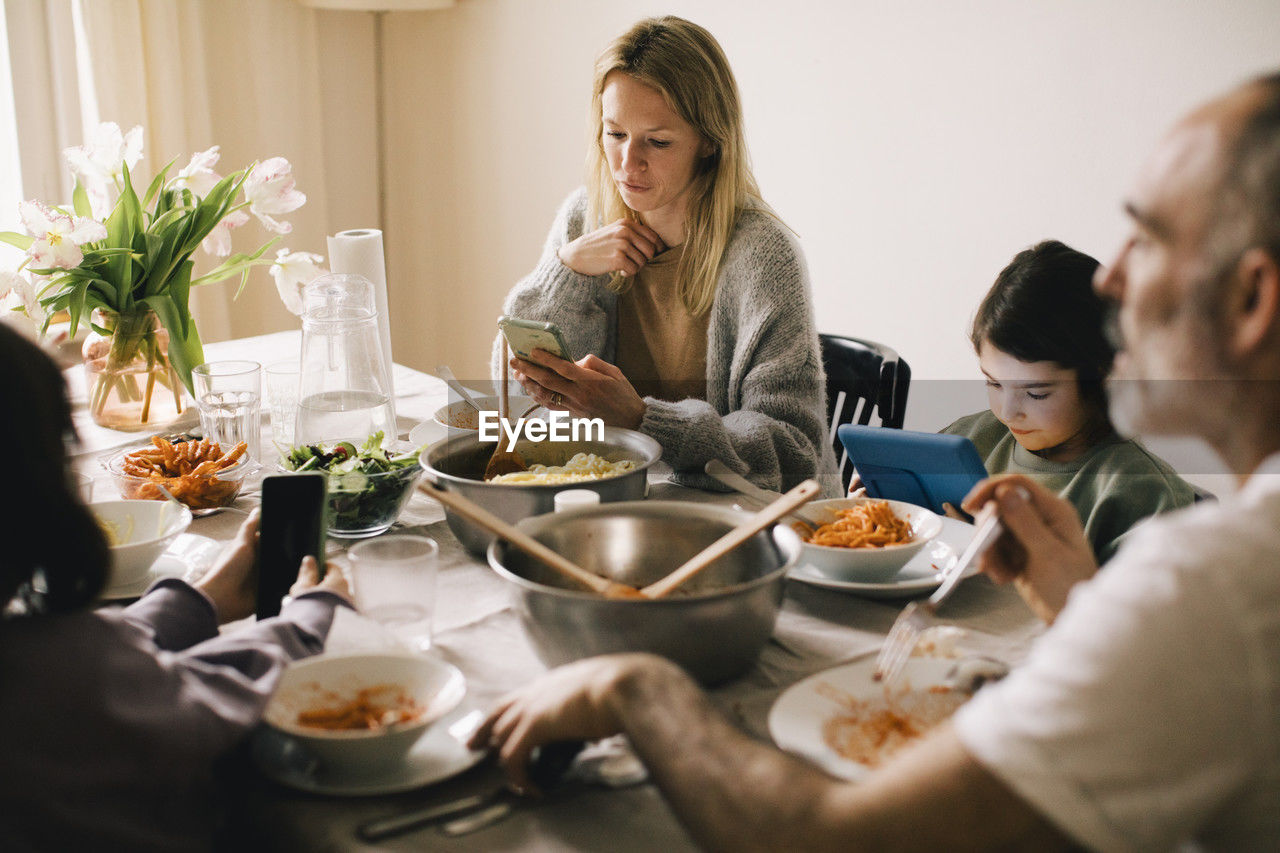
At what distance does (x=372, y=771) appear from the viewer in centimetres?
86

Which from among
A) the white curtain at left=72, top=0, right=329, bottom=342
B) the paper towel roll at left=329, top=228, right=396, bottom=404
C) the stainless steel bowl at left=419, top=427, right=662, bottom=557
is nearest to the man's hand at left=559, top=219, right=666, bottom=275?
the paper towel roll at left=329, top=228, right=396, bottom=404

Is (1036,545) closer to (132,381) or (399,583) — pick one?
(399,583)

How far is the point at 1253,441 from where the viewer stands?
75cm

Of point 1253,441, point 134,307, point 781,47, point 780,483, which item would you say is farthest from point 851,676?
point 781,47

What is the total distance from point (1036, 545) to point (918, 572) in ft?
0.72

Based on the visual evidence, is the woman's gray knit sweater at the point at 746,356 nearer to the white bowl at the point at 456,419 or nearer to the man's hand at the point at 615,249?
the man's hand at the point at 615,249

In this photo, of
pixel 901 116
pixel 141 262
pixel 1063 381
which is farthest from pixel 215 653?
pixel 901 116

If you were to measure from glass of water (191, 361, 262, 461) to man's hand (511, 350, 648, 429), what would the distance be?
16.7 inches

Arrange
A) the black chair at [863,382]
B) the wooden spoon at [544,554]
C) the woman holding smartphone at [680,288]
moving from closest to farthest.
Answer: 1. the wooden spoon at [544,554]
2. the woman holding smartphone at [680,288]
3. the black chair at [863,382]

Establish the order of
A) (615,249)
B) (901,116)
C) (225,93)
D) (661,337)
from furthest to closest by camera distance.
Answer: (225,93)
(901,116)
(661,337)
(615,249)

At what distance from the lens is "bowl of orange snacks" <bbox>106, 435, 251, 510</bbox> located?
58.7 inches

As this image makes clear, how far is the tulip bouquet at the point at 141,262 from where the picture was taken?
67.7 inches

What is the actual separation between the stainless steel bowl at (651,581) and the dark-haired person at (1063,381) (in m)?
0.71

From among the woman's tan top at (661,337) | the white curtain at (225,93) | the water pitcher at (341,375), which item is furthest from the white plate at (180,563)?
the white curtain at (225,93)
